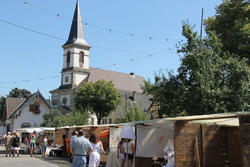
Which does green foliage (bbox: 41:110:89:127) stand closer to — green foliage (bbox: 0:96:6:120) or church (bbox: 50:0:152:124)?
church (bbox: 50:0:152:124)

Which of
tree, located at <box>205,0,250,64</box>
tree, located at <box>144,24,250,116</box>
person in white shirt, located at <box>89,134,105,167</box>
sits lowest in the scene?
person in white shirt, located at <box>89,134,105,167</box>

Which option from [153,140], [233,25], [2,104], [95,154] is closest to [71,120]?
[233,25]

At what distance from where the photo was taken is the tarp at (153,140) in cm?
1253

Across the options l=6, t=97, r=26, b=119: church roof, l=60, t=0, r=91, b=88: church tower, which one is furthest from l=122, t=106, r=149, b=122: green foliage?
l=60, t=0, r=91, b=88: church tower

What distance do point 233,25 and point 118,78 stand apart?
48943 millimetres

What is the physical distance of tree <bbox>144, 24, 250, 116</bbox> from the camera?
1656 centimetres

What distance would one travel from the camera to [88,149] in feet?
29.5

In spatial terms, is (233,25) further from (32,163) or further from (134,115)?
(32,163)

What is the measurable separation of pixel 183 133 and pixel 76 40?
53.8m

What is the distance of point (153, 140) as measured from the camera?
12766mm

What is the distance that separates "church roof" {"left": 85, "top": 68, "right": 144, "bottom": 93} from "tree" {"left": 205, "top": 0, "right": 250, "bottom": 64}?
42.7 metres

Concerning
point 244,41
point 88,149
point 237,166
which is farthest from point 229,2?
point 88,149

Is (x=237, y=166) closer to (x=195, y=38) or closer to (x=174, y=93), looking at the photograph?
(x=174, y=93)

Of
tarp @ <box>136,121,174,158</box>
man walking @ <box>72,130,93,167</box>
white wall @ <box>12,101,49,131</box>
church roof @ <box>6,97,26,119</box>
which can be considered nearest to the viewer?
man walking @ <box>72,130,93,167</box>
